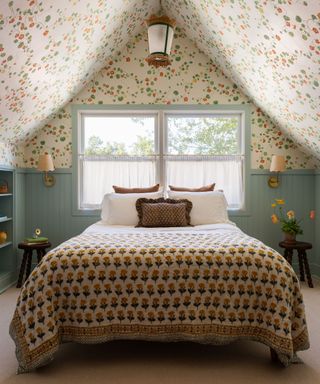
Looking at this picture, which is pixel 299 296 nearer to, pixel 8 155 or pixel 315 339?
pixel 315 339

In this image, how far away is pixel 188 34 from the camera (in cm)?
457

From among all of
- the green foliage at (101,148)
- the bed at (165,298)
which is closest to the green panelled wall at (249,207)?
the green foliage at (101,148)

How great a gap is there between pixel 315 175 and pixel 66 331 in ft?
11.7

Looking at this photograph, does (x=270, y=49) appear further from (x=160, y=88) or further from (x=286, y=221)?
(x=286, y=221)

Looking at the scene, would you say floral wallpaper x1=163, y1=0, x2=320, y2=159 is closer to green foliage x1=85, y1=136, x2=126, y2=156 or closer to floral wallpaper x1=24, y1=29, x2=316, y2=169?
floral wallpaper x1=24, y1=29, x2=316, y2=169

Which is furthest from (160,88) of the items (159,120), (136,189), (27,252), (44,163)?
(27,252)

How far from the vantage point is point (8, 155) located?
13.8 feet

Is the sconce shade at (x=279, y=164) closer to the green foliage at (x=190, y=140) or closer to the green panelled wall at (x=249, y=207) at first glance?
the green panelled wall at (x=249, y=207)

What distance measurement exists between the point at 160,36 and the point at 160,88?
187cm

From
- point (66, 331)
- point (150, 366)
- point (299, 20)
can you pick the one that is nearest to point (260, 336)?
point (150, 366)

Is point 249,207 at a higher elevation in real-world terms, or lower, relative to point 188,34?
lower

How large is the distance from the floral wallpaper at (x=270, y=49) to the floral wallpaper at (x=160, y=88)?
175 mm

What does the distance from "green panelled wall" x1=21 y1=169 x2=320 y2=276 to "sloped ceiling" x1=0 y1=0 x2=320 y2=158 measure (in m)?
0.56

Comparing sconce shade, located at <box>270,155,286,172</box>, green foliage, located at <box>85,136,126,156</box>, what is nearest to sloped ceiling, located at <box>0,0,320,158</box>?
sconce shade, located at <box>270,155,286,172</box>
